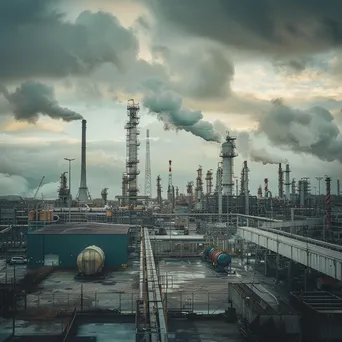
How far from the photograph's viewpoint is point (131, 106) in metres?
85.4

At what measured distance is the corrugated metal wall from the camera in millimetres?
48781

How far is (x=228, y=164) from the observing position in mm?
82500

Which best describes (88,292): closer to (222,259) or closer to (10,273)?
(10,273)

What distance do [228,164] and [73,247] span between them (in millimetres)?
39671

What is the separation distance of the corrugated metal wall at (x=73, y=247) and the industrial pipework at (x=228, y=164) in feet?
120

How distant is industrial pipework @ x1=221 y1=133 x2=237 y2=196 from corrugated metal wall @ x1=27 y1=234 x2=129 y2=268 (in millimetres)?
36475

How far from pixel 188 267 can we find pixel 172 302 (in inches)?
711

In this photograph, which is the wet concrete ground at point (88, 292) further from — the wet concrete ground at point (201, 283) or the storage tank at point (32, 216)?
the storage tank at point (32, 216)

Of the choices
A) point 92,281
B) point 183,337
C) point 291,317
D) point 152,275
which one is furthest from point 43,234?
point 291,317

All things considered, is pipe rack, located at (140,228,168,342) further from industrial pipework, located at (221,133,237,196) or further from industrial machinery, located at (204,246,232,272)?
industrial pipework, located at (221,133,237,196)

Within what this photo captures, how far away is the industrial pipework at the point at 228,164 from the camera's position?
82250mm

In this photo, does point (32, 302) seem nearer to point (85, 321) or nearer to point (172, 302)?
point (85, 321)

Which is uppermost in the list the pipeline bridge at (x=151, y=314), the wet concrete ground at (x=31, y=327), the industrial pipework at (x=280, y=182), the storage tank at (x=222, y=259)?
the industrial pipework at (x=280, y=182)

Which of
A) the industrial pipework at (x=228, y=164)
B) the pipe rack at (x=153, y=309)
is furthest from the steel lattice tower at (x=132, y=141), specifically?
the pipe rack at (x=153, y=309)
